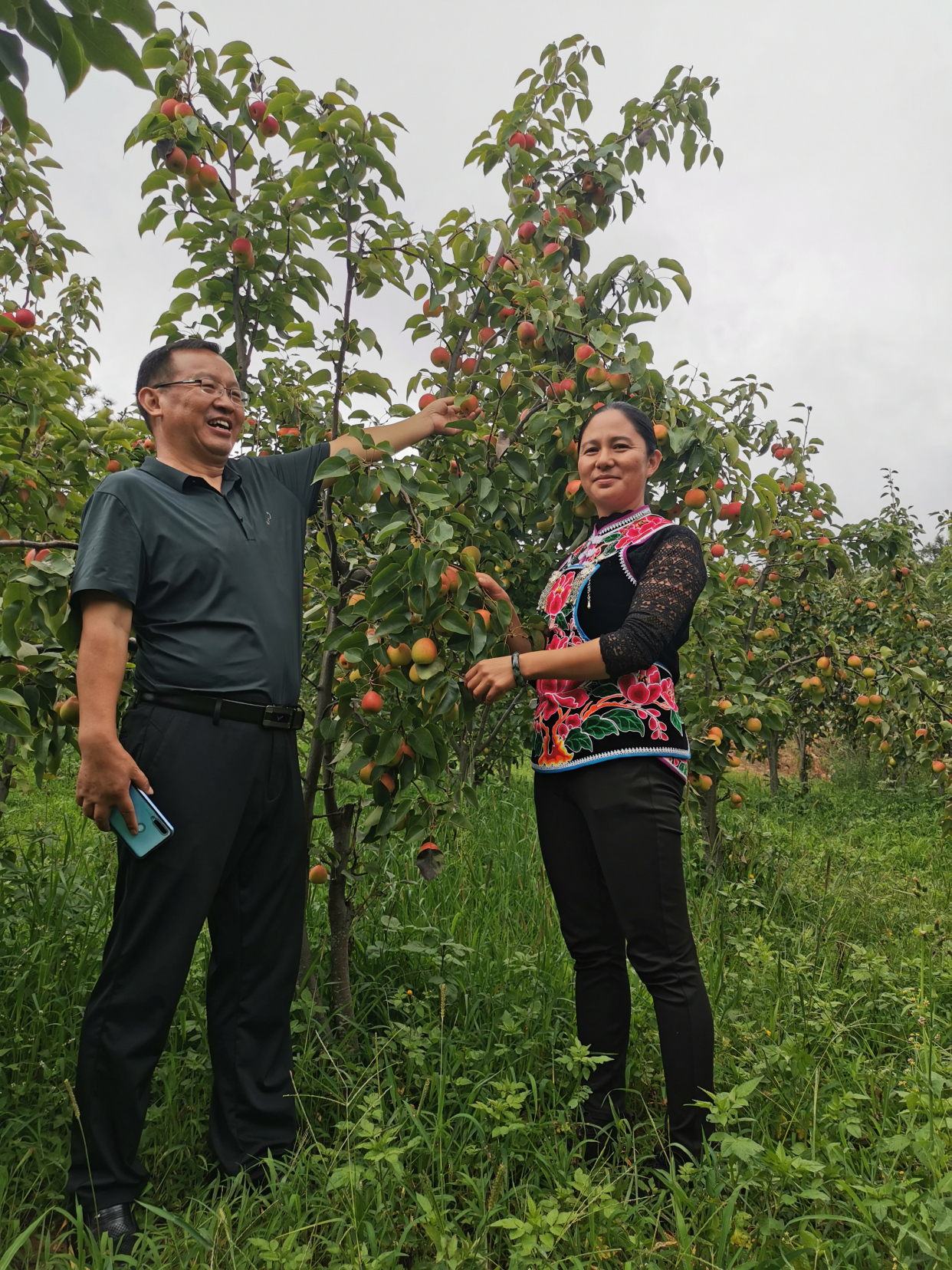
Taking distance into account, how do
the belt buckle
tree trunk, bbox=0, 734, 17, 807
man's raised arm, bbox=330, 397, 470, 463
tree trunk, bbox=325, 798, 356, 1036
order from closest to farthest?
the belt buckle < man's raised arm, bbox=330, 397, 470, 463 < tree trunk, bbox=325, 798, 356, 1036 < tree trunk, bbox=0, 734, 17, 807

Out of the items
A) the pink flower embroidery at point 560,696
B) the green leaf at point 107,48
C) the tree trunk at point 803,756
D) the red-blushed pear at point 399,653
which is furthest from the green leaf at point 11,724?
the tree trunk at point 803,756

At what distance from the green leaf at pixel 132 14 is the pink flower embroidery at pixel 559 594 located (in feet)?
4.18

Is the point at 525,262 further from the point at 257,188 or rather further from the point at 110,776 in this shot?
the point at 110,776

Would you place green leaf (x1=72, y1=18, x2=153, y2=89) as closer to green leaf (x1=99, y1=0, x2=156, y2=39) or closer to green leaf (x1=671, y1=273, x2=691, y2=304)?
green leaf (x1=99, y1=0, x2=156, y2=39)

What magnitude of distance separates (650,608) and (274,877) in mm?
954

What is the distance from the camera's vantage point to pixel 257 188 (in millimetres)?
2219

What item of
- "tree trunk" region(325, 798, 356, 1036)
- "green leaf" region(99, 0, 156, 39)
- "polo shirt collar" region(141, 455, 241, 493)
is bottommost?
"tree trunk" region(325, 798, 356, 1036)

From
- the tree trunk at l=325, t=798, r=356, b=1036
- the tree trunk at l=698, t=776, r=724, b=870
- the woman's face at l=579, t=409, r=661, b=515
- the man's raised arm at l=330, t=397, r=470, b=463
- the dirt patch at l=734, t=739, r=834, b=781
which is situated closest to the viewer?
the woman's face at l=579, t=409, r=661, b=515

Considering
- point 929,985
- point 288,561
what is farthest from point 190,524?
point 929,985

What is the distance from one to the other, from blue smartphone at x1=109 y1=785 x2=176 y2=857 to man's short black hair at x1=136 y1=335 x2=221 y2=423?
0.86 meters

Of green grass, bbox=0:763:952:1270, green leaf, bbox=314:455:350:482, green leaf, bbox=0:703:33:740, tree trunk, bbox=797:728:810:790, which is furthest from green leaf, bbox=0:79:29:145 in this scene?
tree trunk, bbox=797:728:810:790

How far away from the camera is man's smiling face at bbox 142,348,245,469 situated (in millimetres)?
1757

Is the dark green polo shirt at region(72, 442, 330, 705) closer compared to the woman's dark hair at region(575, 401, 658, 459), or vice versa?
the dark green polo shirt at region(72, 442, 330, 705)

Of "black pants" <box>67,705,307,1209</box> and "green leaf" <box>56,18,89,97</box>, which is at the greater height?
"green leaf" <box>56,18,89,97</box>
